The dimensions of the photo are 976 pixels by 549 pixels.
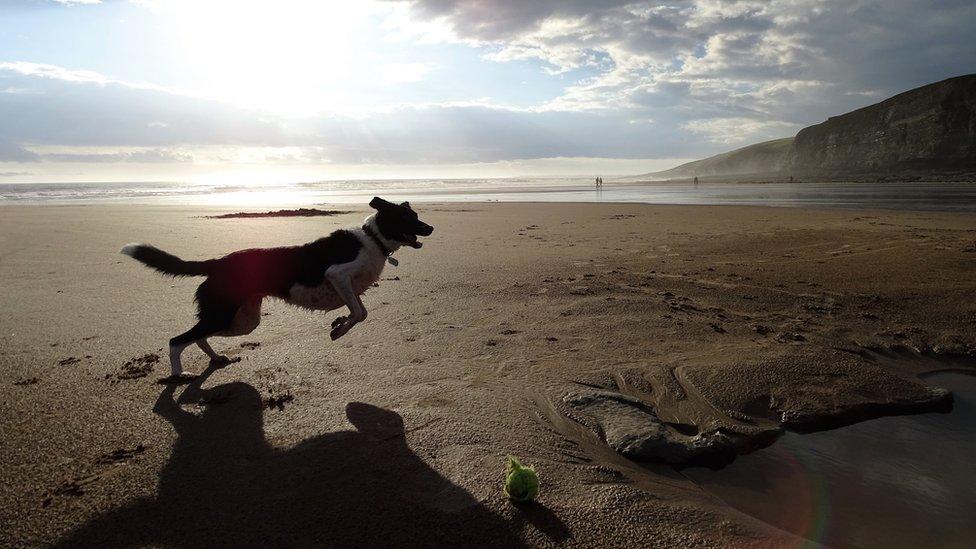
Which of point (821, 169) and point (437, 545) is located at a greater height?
point (821, 169)

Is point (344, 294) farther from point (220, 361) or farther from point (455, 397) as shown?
point (455, 397)

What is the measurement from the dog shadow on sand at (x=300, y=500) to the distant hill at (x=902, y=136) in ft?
301

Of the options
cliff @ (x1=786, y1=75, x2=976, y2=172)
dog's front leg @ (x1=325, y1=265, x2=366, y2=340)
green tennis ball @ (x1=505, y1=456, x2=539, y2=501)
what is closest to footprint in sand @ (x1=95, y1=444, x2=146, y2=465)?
dog's front leg @ (x1=325, y1=265, x2=366, y2=340)

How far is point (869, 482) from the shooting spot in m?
2.96

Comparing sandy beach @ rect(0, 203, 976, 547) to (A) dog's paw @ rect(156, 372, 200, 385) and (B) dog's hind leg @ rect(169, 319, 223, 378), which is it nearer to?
(A) dog's paw @ rect(156, 372, 200, 385)

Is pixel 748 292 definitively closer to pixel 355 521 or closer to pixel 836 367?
pixel 836 367

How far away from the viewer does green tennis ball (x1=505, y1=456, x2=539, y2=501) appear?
2725 mm

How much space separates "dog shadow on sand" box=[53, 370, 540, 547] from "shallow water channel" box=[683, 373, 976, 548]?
157 cm

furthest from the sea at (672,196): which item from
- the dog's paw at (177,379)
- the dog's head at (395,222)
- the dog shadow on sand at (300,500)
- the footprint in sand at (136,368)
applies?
the footprint in sand at (136,368)

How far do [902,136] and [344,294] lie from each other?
108458mm

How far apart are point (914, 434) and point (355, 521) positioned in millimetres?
3907

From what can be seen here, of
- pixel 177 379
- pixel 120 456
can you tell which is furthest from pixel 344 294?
pixel 120 456

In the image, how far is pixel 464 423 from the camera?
11.9ft

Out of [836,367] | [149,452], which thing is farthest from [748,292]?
[149,452]
